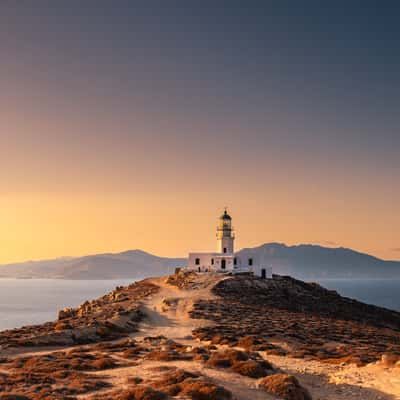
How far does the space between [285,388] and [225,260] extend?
2394 inches

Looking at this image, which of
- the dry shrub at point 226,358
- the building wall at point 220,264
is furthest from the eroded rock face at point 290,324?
the building wall at point 220,264

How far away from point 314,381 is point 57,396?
10.5m

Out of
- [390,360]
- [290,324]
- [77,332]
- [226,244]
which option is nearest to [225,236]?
[226,244]

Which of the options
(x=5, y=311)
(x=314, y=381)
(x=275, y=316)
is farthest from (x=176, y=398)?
(x=5, y=311)

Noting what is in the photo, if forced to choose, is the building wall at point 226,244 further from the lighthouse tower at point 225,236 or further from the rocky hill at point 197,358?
Result: the rocky hill at point 197,358

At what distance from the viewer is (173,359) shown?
22.3m

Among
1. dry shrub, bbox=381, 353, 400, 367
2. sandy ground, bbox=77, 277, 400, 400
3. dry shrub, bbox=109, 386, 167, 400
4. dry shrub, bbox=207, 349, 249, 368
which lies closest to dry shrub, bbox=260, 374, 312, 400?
sandy ground, bbox=77, 277, 400, 400

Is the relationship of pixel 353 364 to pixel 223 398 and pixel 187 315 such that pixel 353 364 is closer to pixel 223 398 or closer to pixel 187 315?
pixel 223 398

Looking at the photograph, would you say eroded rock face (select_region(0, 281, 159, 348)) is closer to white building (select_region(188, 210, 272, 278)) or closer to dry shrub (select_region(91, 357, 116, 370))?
dry shrub (select_region(91, 357, 116, 370))

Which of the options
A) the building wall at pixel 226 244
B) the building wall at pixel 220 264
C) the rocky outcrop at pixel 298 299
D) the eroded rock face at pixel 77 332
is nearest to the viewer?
the eroded rock face at pixel 77 332

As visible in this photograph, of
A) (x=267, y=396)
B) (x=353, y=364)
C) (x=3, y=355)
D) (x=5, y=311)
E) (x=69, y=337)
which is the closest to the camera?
(x=267, y=396)

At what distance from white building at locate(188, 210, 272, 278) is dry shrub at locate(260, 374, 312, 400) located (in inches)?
2301

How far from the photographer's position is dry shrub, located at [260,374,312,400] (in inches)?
636

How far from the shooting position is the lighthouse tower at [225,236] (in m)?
81.6
